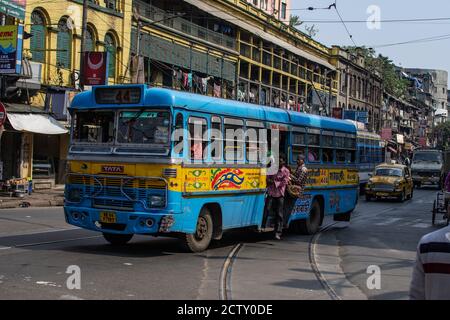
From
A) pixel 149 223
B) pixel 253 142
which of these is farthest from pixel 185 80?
pixel 149 223

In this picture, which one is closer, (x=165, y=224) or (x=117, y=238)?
(x=165, y=224)

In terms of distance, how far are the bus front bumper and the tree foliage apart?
64431 mm

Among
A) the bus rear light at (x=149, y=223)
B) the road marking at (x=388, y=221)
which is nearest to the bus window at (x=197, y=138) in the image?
the bus rear light at (x=149, y=223)

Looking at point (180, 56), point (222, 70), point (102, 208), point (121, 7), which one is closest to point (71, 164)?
point (102, 208)

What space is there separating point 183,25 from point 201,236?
92.8 feet

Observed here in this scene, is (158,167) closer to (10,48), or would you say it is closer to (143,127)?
(143,127)

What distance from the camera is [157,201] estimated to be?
10.5 m

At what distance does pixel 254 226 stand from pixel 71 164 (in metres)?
4.01

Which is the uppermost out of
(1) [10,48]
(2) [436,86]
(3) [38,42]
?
(2) [436,86]

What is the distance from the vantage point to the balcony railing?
34438 millimetres

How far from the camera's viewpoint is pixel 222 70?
134ft

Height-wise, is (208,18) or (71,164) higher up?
(208,18)
